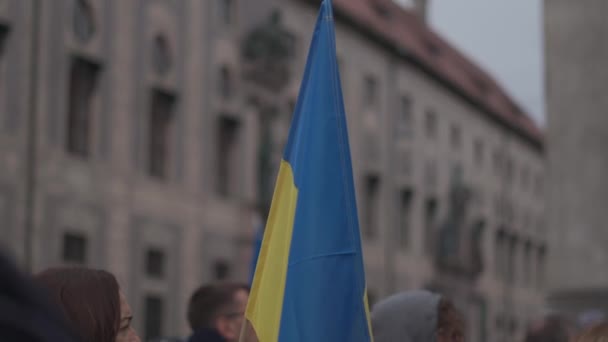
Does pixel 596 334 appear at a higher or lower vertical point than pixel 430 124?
lower

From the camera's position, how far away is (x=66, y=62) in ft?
75.2

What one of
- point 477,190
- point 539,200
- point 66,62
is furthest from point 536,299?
point 66,62

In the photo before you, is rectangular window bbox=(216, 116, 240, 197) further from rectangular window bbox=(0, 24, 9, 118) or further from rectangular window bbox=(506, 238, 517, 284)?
rectangular window bbox=(506, 238, 517, 284)

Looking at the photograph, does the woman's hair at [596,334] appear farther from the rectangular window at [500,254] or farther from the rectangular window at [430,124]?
the rectangular window at [500,254]

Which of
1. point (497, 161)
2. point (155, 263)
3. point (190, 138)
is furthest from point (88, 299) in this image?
point (497, 161)

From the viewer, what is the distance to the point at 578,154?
1424 cm

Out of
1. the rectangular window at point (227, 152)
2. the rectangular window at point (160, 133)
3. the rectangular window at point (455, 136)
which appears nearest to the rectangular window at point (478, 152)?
the rectangular window at point (455, 136)

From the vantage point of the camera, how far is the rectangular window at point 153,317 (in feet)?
83.3

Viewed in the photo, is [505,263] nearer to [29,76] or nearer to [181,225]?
[181,225]

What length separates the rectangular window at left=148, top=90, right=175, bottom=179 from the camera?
2575 cm

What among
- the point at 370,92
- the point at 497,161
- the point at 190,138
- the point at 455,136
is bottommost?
the point at 190,138

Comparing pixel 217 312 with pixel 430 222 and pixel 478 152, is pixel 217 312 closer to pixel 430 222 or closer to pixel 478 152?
pixel 430 222

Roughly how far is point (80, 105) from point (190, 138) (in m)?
3.58

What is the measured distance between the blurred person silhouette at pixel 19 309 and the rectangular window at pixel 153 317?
24.2 meters
